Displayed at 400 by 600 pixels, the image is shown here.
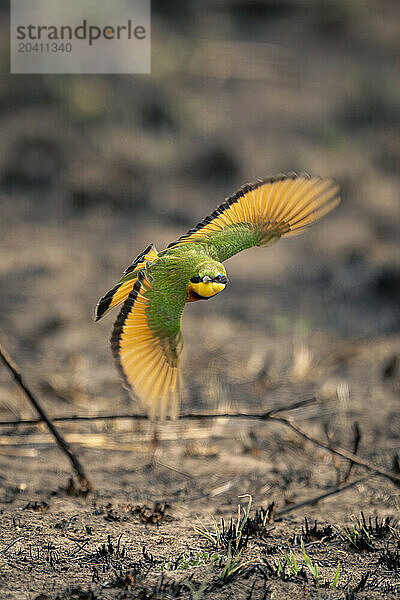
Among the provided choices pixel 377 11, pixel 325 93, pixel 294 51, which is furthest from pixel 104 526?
pixel 377 11

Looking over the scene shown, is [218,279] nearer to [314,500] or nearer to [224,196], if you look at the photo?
[314,500]

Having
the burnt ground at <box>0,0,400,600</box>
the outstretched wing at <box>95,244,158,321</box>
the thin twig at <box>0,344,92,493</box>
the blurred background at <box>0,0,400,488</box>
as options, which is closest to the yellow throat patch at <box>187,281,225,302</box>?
the outstretched wing at <box>95,244,158,321</box>

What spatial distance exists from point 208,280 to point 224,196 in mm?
4648

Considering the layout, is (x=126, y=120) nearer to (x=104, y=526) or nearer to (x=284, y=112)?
(x=284, y=112)

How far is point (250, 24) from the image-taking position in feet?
28.2

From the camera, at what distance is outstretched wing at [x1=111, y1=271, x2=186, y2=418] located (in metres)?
1.55

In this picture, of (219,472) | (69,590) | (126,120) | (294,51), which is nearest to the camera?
(69,590)

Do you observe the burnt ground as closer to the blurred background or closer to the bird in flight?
the blurred background

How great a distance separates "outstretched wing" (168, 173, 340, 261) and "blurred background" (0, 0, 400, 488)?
1.79 meters

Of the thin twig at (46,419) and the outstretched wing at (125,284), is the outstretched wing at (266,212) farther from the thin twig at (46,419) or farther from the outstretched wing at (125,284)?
the thin twig at (46,419)

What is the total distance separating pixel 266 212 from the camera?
1.84m

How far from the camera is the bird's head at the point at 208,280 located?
1.45 m

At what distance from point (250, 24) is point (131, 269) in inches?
301

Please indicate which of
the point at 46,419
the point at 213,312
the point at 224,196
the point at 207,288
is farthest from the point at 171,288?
the point at 224,196
